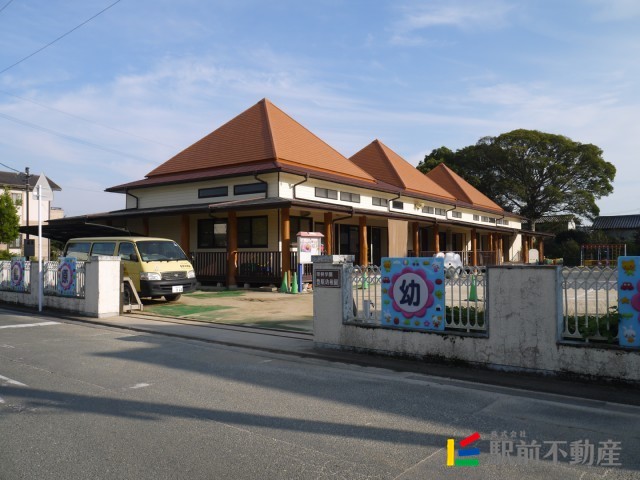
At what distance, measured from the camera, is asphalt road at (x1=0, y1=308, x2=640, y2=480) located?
13.1 feet

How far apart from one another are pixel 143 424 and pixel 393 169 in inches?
1120

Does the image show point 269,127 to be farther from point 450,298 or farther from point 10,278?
point 450,298

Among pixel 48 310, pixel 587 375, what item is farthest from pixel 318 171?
pixel 587 375

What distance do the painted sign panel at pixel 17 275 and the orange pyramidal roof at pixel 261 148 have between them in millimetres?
10031

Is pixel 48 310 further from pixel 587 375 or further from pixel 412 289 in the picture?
pixel 587 375

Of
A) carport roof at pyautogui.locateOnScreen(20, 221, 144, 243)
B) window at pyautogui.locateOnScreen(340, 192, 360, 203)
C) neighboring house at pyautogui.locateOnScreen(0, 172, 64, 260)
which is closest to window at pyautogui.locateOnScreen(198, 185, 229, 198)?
carport roof at pyautogui.locateOnScreen(20, 221, 144, 243)

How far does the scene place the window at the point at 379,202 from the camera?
27250 mm

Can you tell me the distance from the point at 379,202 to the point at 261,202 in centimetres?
1008

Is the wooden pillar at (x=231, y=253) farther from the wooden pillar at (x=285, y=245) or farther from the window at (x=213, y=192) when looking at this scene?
the window at (x=213, y=192)

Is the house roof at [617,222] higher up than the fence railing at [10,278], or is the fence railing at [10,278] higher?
the house roof at [617,222]

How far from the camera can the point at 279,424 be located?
499cm

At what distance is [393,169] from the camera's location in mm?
32062

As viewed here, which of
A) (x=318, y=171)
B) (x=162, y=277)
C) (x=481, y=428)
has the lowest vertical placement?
(x=481, y=428)

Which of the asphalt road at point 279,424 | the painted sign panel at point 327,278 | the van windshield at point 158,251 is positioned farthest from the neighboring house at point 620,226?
the asphalt road at point 279,424
